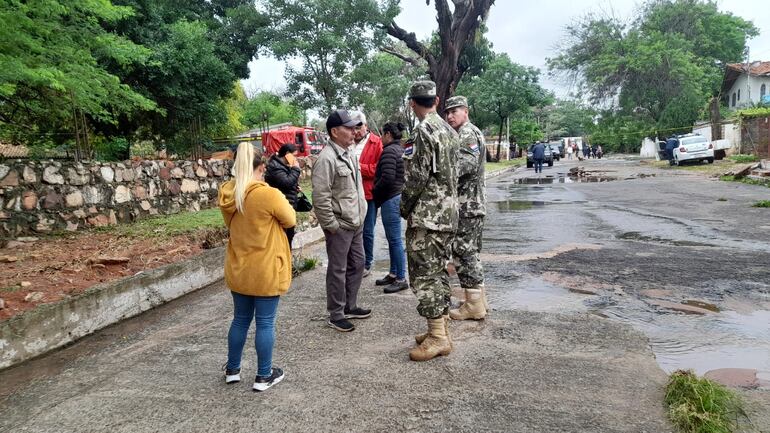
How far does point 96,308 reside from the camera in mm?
4305

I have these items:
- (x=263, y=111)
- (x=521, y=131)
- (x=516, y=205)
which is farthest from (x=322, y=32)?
(x=521, y=131)

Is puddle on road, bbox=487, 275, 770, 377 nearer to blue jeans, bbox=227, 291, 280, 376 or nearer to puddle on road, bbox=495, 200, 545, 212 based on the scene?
blue jeans, bbox=227, 291, 280, 376

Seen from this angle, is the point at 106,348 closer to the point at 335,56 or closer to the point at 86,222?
the point at 86,222

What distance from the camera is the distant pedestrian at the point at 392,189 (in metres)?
4.94

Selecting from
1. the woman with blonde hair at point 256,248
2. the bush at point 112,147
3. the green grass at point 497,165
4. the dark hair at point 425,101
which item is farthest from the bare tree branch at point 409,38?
the woman with blonde hair at point 256,248

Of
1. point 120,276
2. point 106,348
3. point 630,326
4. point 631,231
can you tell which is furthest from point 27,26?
point 631,231

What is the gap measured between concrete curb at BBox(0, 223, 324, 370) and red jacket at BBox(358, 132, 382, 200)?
2078 mm

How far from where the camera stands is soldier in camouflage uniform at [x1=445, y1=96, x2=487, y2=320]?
13.2 ft

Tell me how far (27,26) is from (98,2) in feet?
2.63

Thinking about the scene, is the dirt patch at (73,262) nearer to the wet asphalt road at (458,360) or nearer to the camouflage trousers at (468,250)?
the wet asphalt road at (458,360)

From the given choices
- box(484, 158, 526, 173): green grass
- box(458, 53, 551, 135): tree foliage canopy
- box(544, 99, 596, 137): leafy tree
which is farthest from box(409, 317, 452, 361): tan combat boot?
box(544, 99, 596, 137): leafy tree

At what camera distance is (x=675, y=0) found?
4384cm

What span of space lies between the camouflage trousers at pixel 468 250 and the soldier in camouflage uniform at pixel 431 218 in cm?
50

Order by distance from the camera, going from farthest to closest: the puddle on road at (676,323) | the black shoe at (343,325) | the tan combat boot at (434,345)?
the black shoe at (343,325), the tan combat boot at (434,345), the puddle on road at (676,323)
